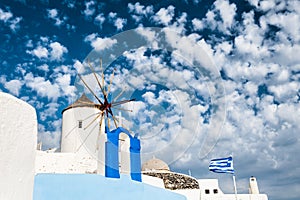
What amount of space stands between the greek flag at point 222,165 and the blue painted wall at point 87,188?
637 cm

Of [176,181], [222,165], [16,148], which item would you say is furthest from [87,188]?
[176,181]

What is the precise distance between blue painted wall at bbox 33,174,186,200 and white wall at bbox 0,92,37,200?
417 centimetres

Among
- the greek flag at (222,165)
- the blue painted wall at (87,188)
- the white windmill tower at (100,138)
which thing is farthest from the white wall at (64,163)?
the greek flag at (222,165)

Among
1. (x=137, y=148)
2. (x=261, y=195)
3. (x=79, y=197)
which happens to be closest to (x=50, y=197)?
(x=79, y=197)

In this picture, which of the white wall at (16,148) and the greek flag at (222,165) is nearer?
the white wall at (16,148)

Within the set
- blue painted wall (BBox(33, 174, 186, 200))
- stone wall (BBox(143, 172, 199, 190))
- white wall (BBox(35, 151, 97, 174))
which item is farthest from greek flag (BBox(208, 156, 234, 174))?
blue painted wall (BBox(33, 174, 186, 200))

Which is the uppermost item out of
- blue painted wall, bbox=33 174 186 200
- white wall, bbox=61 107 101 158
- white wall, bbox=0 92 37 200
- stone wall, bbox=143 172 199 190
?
white wall, bbox=61 107 101 158

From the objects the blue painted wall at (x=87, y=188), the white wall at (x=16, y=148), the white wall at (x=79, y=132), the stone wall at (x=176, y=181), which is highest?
the white wall at (x=79, y=132)

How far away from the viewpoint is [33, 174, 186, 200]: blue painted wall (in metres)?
6.23

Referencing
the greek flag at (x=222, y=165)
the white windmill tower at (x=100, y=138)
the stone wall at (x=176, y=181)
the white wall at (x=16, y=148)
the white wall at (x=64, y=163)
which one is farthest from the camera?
the stone wall at (x=176, y=181)

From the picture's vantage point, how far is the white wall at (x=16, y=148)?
1.87m

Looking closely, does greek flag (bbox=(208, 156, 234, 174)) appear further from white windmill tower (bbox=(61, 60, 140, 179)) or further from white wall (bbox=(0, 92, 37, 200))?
white wall (bbox=(0, 92, 37, 200))

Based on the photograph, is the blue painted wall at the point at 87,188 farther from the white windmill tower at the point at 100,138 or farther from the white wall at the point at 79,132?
the white wall at the point at 79,132

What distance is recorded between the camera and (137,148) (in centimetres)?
1030
